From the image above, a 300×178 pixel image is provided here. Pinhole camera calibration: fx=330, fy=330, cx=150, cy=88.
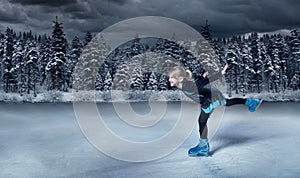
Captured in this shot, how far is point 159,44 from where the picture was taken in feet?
197

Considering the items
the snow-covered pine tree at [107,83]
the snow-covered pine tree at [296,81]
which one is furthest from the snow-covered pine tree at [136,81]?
the snow-covered pine tree at [296,81]

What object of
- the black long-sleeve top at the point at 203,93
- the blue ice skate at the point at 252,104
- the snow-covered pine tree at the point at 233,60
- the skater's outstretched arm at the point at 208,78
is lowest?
the blue ice skate at the point at 252,104

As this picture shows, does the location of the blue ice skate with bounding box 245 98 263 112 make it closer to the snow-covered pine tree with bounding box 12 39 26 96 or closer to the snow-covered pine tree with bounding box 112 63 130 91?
the snow-covered pine tree with bounding box 112 63 130 91

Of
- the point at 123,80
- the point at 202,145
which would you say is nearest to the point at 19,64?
the point at 123,80

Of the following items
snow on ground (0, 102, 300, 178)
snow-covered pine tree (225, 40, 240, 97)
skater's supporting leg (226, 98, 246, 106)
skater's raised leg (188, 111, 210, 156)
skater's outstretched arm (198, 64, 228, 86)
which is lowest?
snow on ground (0, 102, 300, 178)

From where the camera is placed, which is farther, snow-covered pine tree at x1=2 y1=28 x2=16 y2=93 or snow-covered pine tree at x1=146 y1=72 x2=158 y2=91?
snow-covered pine tree at x1=2 y1=28 x2=16 y2=93

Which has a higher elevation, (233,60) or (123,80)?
(233,60)

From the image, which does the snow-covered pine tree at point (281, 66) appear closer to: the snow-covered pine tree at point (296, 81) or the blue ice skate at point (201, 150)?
the snow-covered pine tree at point (296, 81)

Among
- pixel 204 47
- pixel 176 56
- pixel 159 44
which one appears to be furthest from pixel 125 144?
pixel 159 44

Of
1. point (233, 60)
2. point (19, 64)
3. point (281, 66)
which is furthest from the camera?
point (281, 66)

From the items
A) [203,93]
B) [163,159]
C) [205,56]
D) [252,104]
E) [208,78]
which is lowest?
[163,159]

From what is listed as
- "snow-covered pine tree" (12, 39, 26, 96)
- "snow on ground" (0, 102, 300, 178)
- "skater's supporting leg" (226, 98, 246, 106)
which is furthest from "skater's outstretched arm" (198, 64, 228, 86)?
"snow-covered pine tree" (12, 39, 26, 96)

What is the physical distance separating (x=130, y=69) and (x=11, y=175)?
48231 millimetres

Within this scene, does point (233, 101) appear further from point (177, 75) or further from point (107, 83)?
point (107, 83)
